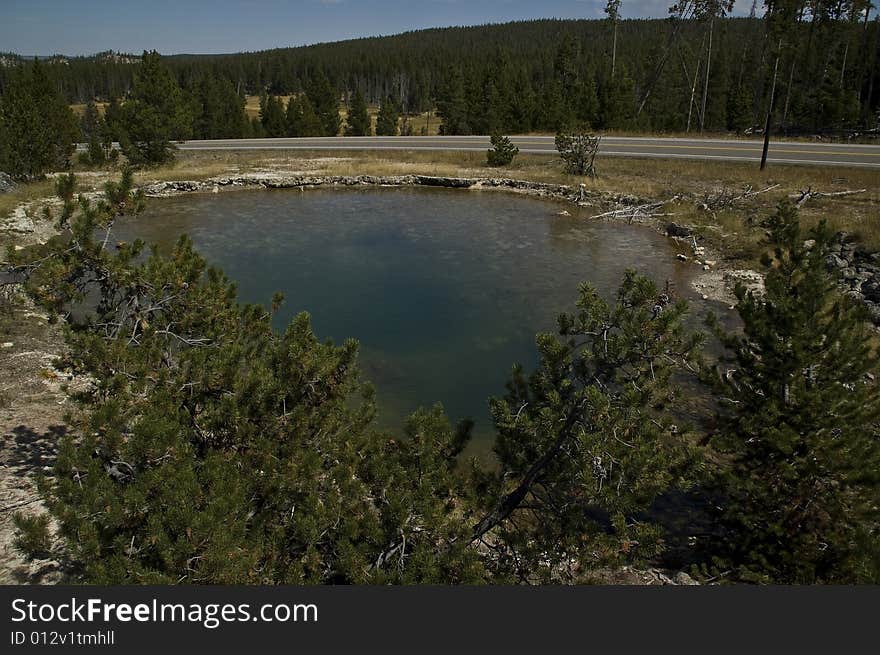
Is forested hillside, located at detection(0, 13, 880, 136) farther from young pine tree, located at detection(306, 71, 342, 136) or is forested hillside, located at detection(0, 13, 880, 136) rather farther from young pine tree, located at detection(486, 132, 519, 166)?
young pine tree, located at detection(486, 132, 519, 166)

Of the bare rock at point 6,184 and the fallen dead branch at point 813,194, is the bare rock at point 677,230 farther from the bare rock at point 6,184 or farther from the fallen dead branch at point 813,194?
the bare rock at point 6,184

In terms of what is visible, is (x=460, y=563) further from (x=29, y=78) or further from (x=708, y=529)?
(x=29, y=78)

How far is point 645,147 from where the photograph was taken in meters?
41.8

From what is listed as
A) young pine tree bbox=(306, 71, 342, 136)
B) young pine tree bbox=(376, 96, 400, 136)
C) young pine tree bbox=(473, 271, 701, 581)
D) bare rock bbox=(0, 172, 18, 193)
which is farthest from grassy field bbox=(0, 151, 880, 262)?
young pine tree bbox=(376, 96, 400, 136)

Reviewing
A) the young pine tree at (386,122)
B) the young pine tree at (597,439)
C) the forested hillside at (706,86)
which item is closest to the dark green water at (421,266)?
the young pine tree at (597,439)

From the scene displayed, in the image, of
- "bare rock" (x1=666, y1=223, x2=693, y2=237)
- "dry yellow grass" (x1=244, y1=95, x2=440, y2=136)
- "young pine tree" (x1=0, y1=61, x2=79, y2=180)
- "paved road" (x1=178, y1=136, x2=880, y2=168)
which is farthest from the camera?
"dry yellow grass" (x1=244, y1=95, x2=440, y2=136)

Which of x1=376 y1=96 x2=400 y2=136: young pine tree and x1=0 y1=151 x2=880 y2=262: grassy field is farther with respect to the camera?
x1=376 y1=96 x2=400 y2=136: young pine tree

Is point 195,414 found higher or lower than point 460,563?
higher

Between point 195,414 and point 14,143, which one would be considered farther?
point 14,143

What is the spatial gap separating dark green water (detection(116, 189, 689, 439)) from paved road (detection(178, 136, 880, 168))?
1216 cm

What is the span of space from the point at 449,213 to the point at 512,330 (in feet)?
50.6

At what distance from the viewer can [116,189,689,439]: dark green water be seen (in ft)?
48.2

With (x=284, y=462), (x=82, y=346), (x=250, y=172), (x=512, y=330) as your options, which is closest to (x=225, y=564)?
(x=284, y=462)

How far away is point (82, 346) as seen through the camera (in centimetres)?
597
